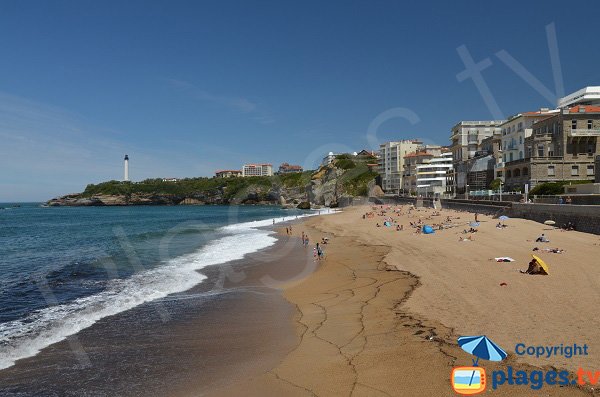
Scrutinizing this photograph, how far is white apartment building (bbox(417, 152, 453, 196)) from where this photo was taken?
85.4 metres

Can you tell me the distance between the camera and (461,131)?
75.1m

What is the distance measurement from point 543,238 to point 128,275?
2089 centimetres

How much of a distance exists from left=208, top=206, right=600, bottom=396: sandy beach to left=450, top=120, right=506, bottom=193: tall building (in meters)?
48.2

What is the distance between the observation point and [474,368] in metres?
6.82

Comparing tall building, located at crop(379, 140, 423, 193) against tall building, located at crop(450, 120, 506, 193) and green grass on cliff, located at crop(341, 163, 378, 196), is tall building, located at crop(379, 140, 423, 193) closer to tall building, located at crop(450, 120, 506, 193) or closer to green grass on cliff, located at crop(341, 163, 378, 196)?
green grass on cliff, located at crop(341, 163, 378, 196)

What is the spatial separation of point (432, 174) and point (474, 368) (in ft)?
285

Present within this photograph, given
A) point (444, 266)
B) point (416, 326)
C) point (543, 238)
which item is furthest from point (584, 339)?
point (543, 238)

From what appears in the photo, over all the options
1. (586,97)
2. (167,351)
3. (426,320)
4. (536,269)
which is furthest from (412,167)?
(167,351)

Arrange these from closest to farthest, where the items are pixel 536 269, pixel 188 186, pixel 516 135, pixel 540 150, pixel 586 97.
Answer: pixel 536 269
pixel 540 150
pixel 586 97
pixel 516 135
pixel 188 186

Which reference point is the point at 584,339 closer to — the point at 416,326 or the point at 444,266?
the point at 416,326

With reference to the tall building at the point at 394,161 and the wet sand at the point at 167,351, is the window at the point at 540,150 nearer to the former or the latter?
the wet sand at the point at 167,351

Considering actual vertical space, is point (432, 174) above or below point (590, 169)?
above

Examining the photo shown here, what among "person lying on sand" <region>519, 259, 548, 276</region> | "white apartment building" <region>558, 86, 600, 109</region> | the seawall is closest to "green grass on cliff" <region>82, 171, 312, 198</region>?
"white apartment building" <region>558, 86, 600, 109</region>

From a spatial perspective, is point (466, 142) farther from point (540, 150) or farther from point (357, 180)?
point (357, 180)
